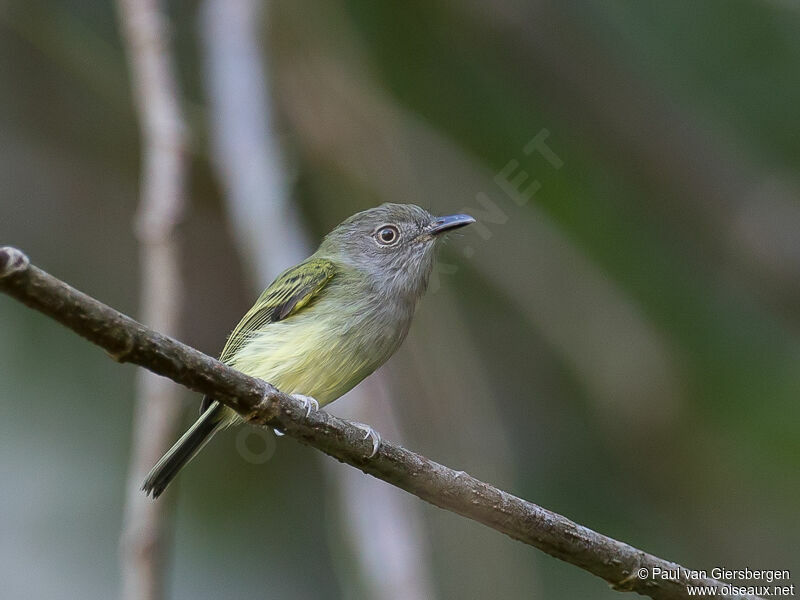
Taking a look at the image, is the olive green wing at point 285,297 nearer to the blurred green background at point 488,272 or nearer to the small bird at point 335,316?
the small bird at point 335,316

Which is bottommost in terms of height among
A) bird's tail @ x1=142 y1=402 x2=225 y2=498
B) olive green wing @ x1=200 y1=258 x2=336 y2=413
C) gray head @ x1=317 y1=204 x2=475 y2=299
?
bird's tail @ x1=142 y1=402 x2=225 y2=498

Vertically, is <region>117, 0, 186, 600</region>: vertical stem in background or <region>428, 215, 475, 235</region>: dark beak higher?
<region>428, 215, 475, 235</region>: dark beak

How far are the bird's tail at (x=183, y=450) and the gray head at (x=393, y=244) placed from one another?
87cm

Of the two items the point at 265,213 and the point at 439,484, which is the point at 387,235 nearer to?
the point at 265,213

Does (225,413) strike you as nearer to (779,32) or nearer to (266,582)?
(266,582)

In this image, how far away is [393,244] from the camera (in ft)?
14.9

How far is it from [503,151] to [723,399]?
88.9 inches

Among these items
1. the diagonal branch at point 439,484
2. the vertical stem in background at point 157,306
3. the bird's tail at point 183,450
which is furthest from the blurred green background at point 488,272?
the diagonal branch at point 439,484

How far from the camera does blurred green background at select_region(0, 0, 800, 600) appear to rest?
19.2 ft

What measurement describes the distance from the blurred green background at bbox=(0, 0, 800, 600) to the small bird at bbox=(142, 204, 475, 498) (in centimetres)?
96

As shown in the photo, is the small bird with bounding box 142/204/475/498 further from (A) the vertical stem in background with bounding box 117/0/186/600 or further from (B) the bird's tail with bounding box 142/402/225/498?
(A) the vertical stem in background with bounding box 117/0/186/600

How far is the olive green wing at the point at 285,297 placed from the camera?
4145 mm

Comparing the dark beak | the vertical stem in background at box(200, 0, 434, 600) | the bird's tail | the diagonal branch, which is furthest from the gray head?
the diagonal branch

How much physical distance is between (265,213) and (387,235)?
720 mm
